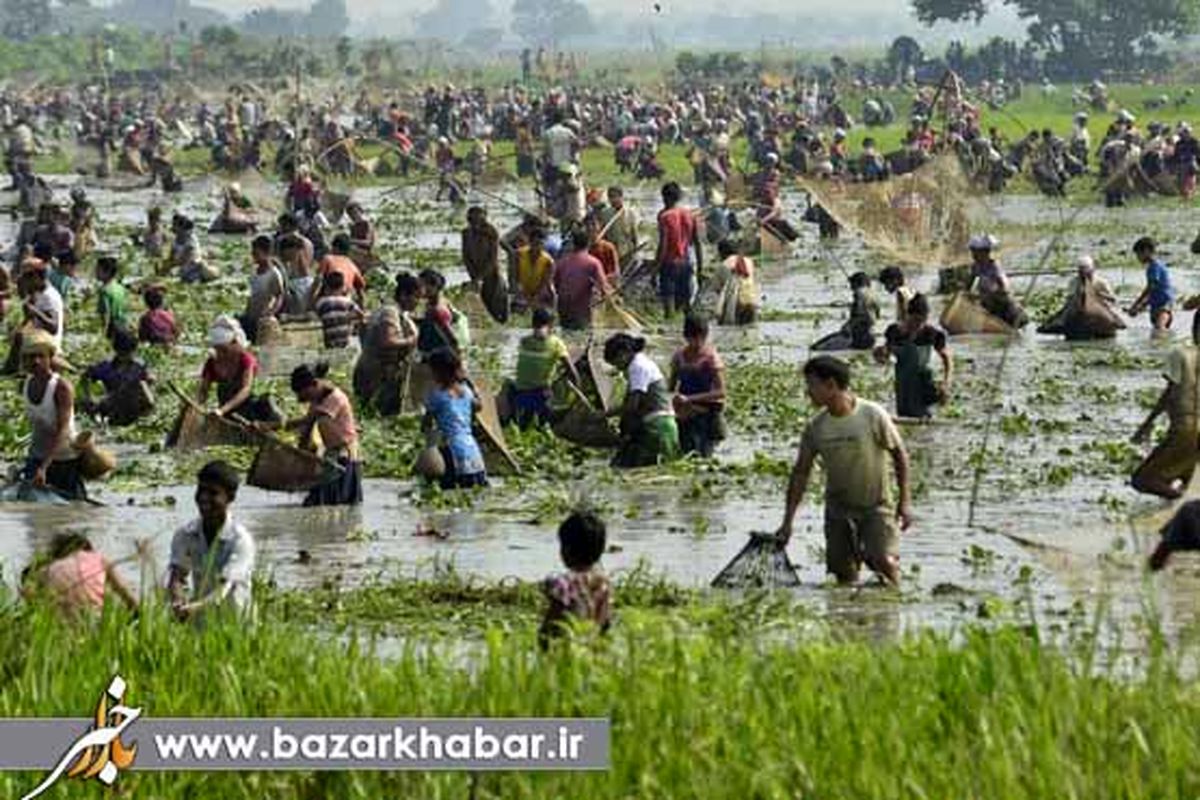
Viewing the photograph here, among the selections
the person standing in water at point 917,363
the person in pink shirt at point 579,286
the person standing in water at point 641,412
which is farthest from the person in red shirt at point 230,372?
the person in pink shirt at point 579,286

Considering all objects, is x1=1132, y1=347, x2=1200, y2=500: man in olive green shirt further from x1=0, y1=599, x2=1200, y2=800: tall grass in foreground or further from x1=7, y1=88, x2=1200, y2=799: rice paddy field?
x1=0, y1=599, x2=1200, y2=800: tall grass in foreground

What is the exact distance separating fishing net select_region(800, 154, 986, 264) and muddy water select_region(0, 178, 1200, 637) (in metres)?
3.39

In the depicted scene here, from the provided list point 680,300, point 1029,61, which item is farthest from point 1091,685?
point 1029,61

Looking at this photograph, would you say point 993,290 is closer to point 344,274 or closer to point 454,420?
point 344,274

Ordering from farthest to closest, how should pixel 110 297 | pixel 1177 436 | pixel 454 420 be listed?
pixel 110 297 < pixel 454 420 < pixel 1177 436

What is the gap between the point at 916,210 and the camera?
2848cm

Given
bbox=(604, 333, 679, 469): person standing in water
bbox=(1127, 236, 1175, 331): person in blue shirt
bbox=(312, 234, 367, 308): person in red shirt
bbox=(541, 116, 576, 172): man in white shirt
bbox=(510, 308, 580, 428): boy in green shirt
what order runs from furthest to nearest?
bbox=(541, 116, 576, 172): man in white shirt
bbox=(1127, 236, 1175, 331): person in blue shirt
bbox=(312, 234, 367, 308): person in red shirt
bbox=(510, 308, 580, 428): boy in green shirt
bbox=(604, 333, 679, 469): person standing in water

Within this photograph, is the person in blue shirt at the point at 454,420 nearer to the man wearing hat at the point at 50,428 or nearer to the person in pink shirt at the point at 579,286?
the man wearing hat at the point at 50,428

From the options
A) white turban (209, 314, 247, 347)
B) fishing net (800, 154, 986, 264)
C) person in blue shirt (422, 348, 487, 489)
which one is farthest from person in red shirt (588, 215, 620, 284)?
person in blue shirt (422, 348, 487, 489)

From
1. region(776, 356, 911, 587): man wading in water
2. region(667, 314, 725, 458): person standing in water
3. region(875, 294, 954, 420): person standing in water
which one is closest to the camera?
region(776, 356, 911, 587): man wading in water

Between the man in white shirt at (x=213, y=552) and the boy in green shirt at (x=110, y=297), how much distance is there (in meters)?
13.1

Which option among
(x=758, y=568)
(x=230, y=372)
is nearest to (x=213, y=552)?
(x=758, y=568)

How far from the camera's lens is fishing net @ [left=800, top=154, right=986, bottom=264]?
2847 centimetres

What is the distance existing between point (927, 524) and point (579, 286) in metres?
8.74
